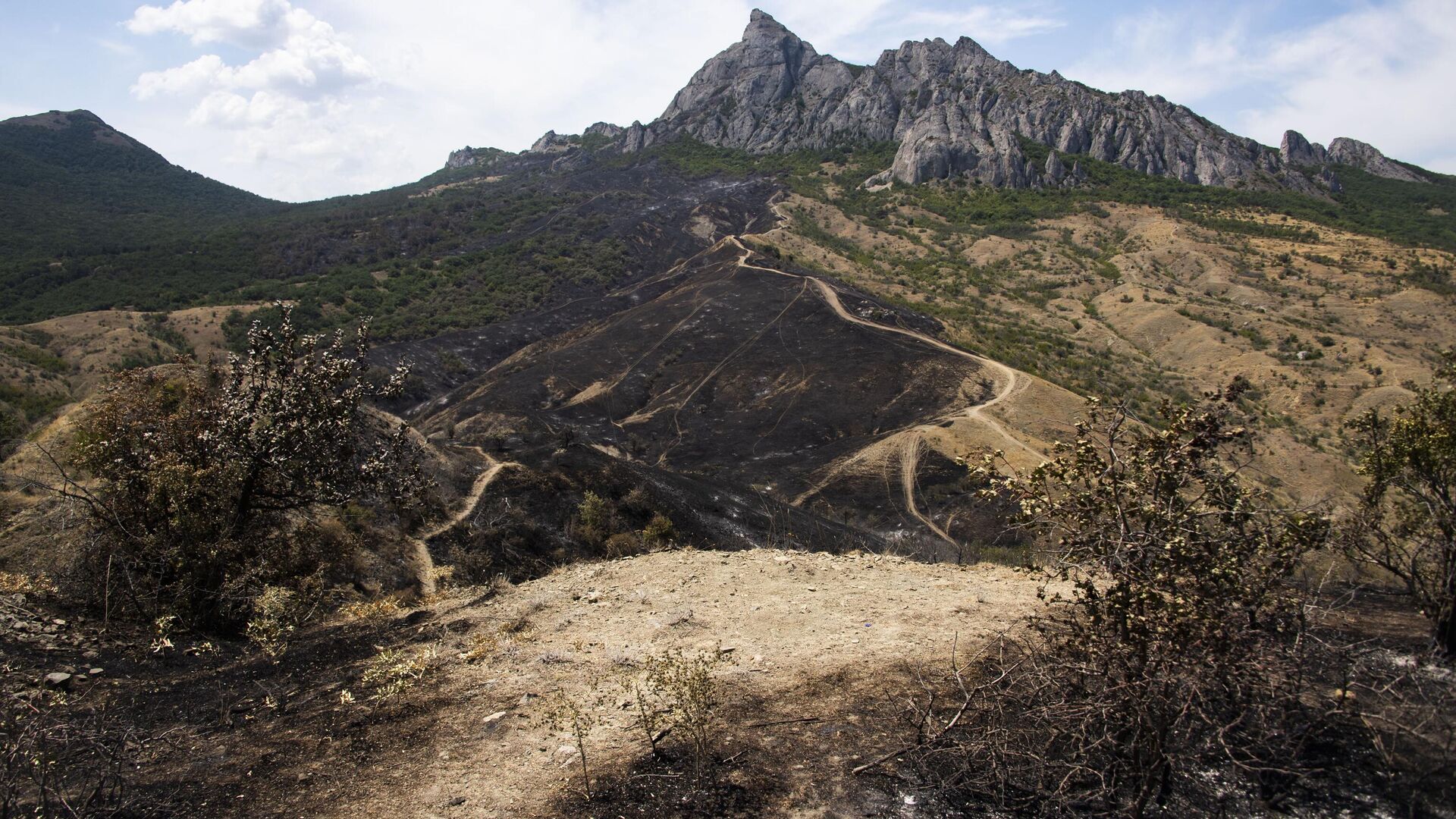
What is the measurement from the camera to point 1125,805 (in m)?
5.09

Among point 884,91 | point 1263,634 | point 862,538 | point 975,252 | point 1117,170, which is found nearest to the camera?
point 1263,634

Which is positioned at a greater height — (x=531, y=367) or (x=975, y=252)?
(x=975, y=252)

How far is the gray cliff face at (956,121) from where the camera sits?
113 meters

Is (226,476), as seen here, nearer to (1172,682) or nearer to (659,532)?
(1172,682)

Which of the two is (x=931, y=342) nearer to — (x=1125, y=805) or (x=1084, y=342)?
(x=1084, y=342)

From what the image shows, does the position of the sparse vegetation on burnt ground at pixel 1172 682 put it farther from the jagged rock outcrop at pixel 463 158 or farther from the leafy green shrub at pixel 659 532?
the jagged rock outcrop at pixel 463 158

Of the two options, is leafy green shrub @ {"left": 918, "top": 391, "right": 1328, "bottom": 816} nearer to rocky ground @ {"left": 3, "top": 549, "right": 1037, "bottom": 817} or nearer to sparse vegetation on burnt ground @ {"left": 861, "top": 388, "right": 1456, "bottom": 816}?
sparse vegetation on burnt ground @ {"left": 861, "top": 388, "right": 1456, "bottom": 816}

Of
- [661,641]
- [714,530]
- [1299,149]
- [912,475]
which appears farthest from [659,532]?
[1299,149]

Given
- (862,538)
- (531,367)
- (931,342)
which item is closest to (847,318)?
(931,342)

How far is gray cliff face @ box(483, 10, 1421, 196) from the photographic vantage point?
11294cm

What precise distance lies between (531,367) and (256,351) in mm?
38706

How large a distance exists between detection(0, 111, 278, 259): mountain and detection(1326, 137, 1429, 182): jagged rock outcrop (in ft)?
649

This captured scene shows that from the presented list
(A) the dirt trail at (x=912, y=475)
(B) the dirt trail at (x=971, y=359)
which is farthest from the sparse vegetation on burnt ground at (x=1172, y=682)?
(B) the dirt trail at (x=971, y=359)

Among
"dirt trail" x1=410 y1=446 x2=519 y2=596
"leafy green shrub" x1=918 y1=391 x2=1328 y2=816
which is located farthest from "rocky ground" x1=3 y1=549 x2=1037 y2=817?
"dirt trail" x1=410 y1=446 x2=519 y2=596
